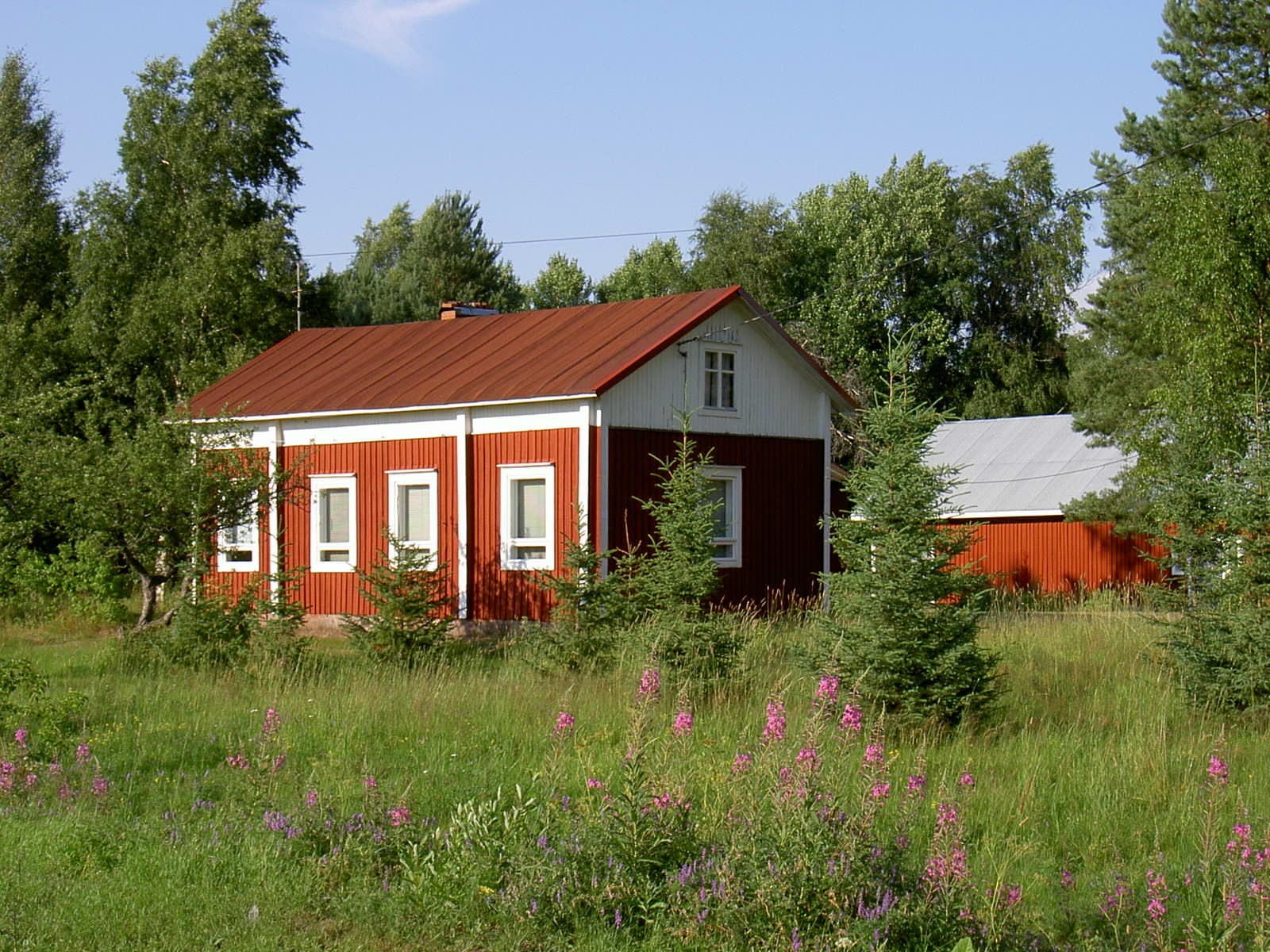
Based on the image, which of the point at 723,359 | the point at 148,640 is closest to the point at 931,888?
the point at 148,640

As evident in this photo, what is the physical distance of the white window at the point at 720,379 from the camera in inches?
899

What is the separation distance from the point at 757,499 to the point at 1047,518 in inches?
577

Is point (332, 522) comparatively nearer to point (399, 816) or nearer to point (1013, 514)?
point (399, 816)

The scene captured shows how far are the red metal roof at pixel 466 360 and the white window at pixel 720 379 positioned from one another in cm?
83

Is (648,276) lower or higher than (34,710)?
higher

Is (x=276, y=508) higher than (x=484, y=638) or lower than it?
higher

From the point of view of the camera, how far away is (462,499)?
22.0 meters

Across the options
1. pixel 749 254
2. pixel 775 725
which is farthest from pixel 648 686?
pixel 749 254

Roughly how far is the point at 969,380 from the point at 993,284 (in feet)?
13.7

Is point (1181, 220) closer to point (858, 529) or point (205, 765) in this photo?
point (858, 529)

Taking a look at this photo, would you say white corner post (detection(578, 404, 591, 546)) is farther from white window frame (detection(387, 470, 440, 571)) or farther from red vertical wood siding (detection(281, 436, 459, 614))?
white window frame (detection(387, 470, 440, 571))

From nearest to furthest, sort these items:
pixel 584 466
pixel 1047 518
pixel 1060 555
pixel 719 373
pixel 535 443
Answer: pixel 584 466, pixel 535 443, pixel 719 373, pixel 1060 555, pixel 1047 518

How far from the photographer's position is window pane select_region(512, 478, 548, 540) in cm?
2136

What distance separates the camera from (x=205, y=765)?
9938 millimetres
